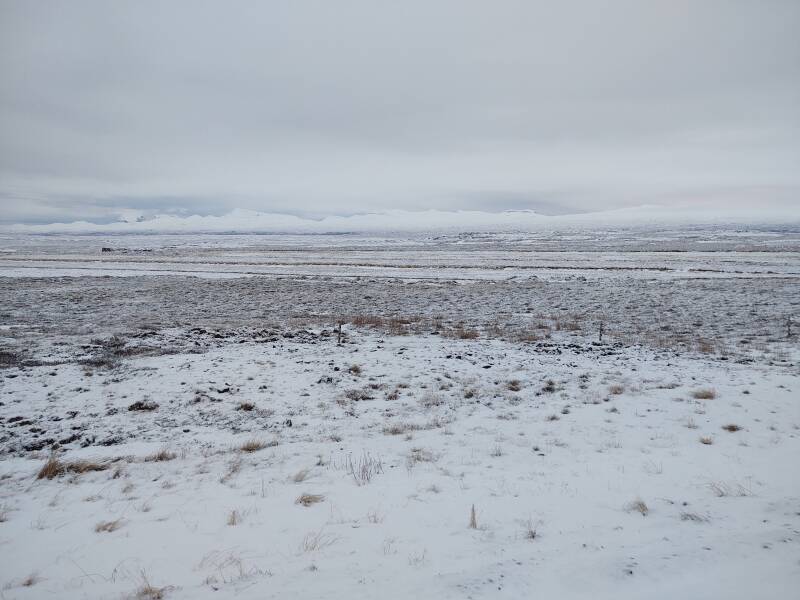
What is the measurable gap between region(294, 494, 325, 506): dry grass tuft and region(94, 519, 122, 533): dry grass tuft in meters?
2.18

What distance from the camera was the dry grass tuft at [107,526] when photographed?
17.9ft

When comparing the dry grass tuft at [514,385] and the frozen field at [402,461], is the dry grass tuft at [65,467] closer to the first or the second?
the frozen field at [402,461]

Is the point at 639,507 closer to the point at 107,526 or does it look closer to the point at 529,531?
the point at 529,531

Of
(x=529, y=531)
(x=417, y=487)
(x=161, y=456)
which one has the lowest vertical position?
(x=161, y=456)

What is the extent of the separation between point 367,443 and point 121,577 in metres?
4.06

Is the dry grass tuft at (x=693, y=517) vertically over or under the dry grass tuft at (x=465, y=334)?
over

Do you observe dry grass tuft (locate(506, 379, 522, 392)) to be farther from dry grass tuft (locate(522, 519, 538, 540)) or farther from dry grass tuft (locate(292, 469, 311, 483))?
dry grass tuft (locate(292, 469, 311, 483))

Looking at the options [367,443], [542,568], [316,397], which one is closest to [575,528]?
[542,568]

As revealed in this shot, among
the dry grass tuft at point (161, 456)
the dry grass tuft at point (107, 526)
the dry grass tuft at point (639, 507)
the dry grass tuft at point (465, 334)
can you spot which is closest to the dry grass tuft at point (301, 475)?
the dry grass tuft at point (107, 526)

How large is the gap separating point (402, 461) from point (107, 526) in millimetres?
4060

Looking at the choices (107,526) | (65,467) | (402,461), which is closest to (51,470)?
(65,467)

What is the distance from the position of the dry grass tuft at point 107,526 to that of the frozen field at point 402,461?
0.15ft

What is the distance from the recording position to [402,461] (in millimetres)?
7188

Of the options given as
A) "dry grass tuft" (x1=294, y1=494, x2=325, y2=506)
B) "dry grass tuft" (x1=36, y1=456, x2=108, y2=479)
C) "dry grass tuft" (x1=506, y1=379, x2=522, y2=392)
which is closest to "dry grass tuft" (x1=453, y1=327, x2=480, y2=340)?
"dry grass tuft" (x1=506, y1=379, x2=522, y2=392)
